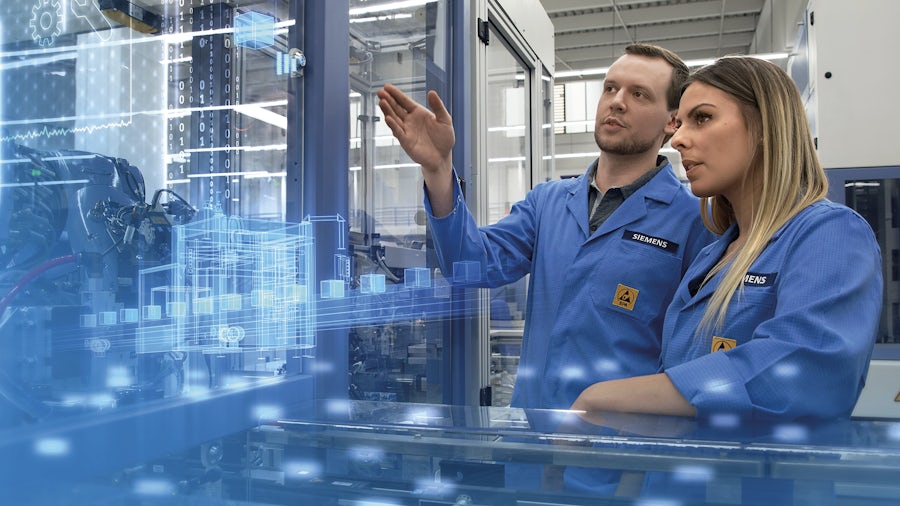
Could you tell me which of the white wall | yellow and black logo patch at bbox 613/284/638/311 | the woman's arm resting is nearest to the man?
yellow and black logo patch at bbox 613/284/638/311

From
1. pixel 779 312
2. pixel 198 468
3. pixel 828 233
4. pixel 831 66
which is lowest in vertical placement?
pixel 198 468

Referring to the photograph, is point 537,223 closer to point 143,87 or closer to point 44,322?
point 143,87

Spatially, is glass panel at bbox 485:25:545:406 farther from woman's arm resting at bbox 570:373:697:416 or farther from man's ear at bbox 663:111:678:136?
woman's arm resting at bbox 570:373:697:416

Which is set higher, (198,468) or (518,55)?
(518,55)

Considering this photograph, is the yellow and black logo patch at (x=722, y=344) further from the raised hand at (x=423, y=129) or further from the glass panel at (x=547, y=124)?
the glass panel at (x=547, y=124)

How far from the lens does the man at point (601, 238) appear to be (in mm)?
1649

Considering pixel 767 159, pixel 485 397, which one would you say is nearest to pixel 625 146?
pixel 767 159

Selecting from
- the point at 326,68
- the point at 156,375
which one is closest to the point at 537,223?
the point at 326,68

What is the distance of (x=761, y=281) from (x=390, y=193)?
1251 millimetres

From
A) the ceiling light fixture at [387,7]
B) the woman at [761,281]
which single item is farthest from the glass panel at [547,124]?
the woman at [761,281]

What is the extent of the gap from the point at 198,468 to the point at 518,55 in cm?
257

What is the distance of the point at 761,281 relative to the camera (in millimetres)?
1064

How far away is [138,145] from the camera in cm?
112

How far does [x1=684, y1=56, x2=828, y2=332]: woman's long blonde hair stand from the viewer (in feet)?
3.60
